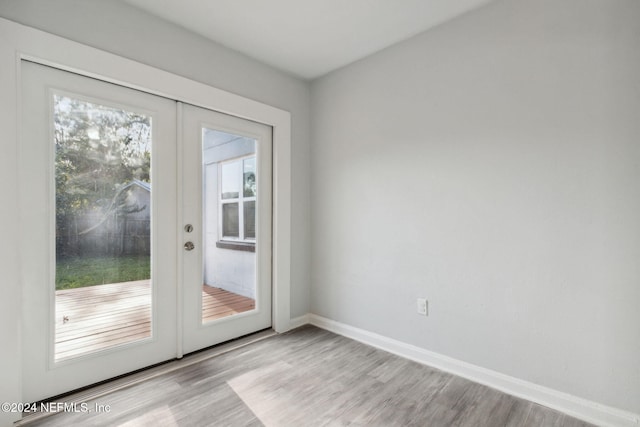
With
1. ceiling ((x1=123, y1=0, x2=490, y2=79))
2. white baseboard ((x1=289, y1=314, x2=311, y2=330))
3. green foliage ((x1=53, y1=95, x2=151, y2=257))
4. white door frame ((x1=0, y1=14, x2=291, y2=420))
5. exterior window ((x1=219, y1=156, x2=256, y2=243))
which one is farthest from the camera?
white baseboard ((x1=289, y1=314, x2=311, y2=330))

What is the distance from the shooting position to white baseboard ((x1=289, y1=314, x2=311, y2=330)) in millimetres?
3094

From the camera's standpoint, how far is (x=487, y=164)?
6.82ft

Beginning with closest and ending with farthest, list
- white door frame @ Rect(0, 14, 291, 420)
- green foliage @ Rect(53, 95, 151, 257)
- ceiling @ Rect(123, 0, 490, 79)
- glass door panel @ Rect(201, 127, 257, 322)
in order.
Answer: white door frame @ Rect(0, 14, 291, 420) → green foliage @ Rect(53, 95, 151, 257) → ceiling @ Rect(123, 0, 490, 79) → glass door panel @ Rect(201, 127, 257, 322)

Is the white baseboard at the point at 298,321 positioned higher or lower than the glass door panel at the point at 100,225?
lower

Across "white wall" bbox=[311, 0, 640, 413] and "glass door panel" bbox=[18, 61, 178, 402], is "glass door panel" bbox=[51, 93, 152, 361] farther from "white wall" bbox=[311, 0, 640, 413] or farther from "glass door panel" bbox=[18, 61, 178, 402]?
"white wall" bbox=[311, 0, 640, 413]

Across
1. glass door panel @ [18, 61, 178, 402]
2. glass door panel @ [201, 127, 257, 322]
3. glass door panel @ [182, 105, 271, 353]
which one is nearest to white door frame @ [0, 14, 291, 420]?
glass door panel @ [18, 61, 178, 402]

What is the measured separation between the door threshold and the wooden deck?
24 cm

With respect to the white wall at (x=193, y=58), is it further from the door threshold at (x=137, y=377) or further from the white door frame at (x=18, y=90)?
the door threshold at (x=137, y=377)

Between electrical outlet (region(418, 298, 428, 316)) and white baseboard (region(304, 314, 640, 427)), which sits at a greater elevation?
electrical outlet (region(418, 298, 428, 316))

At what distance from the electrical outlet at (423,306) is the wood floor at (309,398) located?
1.29ft

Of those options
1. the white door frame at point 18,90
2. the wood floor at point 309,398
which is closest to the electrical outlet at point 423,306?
the wood floor at point 309,398

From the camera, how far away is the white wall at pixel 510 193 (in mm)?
1655

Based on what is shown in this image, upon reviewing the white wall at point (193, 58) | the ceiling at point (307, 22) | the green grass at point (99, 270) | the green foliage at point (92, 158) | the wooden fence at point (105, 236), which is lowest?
the green grass at point (99, 270)

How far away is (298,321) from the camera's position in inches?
124
